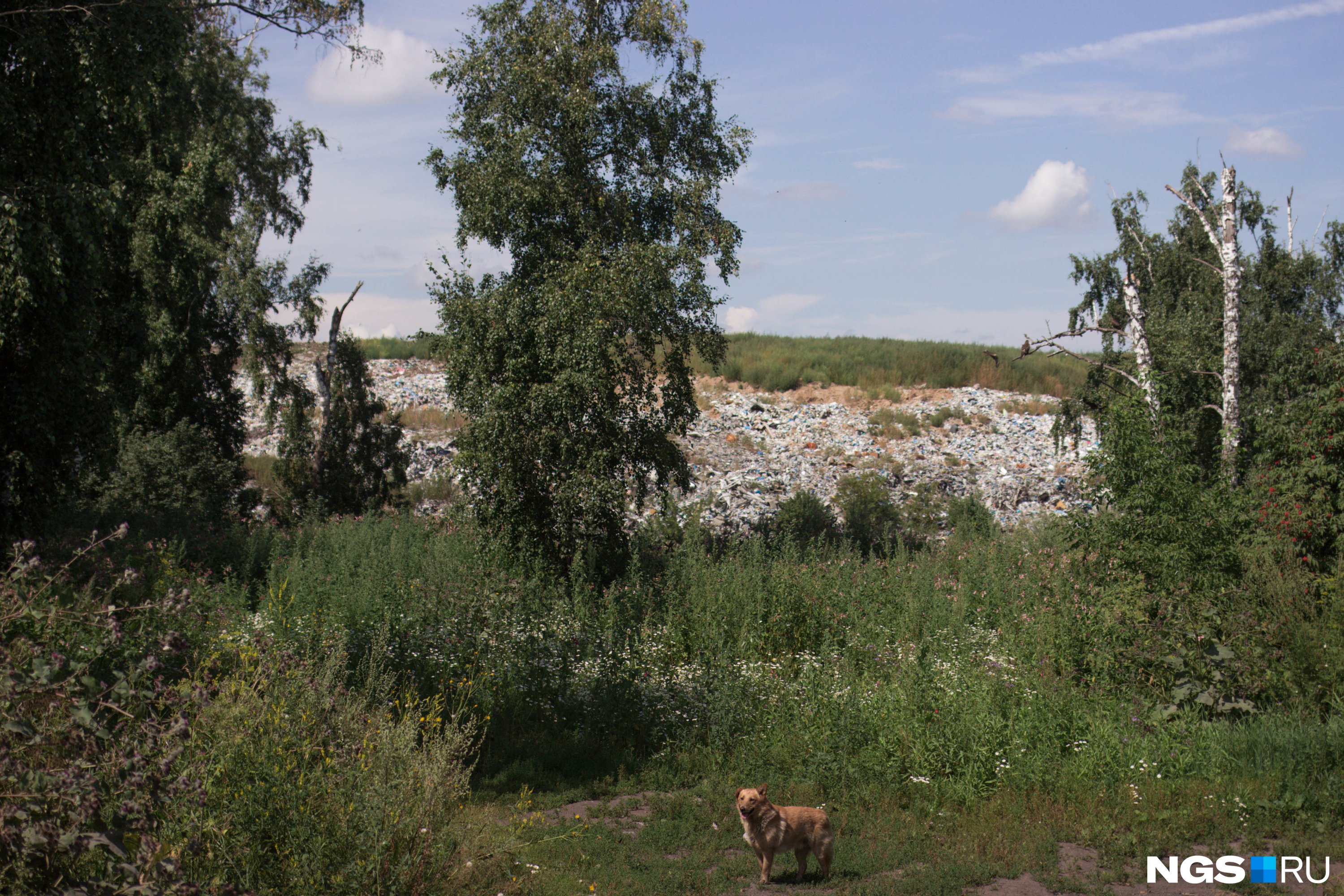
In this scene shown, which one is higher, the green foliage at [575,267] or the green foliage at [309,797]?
the green foliage at [575,267]

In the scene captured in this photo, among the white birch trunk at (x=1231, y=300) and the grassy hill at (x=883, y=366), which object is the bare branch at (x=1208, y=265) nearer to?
the white birch trunk at (x=1231, y=300)

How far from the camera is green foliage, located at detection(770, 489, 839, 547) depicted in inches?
740

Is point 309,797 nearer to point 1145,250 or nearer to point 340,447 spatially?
point 340,447

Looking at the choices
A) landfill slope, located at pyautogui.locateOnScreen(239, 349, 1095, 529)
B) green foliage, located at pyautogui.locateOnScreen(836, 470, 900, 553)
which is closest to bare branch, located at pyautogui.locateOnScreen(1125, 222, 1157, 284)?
landfill slope, located at pyautogui.locateOnScreen(239, 349, 1095, 529)

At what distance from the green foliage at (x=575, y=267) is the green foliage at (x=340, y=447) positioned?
5.77 metres

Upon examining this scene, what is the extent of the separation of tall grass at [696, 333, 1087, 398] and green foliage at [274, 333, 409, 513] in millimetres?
15186

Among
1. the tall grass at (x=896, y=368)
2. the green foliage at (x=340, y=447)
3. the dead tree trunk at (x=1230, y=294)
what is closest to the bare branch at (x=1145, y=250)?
the dead tree trunk at (x=1230, y=294)

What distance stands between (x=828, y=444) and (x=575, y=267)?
14853mm

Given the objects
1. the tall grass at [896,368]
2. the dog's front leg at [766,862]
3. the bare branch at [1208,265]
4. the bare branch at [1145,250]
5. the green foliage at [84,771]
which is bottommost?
the dog's front leg at [766,862]

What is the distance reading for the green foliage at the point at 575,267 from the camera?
12945mm

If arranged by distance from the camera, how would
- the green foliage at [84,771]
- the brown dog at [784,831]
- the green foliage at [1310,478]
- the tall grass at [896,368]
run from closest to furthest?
the green foliage at [84,771], the brown dog at [784,831], the green foliage at [1310,478], the tall grass at [896,368]

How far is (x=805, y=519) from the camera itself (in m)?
→ 19.3

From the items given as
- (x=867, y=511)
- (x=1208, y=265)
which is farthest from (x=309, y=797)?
(x=867, y=511)

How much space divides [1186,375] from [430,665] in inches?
575
